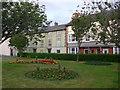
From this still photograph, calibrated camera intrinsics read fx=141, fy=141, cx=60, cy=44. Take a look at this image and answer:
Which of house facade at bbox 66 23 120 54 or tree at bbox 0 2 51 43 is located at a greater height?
tree at bbox 0 2 51 43

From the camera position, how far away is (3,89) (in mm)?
7738

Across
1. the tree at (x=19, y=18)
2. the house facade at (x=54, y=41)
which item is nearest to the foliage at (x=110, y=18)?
the tree at (x=19, y=18)

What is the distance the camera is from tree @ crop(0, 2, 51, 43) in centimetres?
1048

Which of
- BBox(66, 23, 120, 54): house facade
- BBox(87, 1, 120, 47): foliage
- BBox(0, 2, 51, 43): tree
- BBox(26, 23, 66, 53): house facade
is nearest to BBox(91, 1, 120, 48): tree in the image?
BBox(87, 1, 120, 47): foliage

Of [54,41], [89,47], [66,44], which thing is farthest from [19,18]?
[54,41]

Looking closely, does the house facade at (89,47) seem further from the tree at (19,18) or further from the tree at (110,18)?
the tree at (19,18)

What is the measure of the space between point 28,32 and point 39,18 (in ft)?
5.23

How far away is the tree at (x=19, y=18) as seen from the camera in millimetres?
10484

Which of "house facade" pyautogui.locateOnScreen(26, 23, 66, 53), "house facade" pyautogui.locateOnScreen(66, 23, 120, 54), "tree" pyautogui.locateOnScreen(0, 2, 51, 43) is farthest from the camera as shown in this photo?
"house facade" pyautogui.locateOnScreen(26, 23, 66, 53)

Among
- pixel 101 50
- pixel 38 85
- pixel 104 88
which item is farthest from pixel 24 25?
pixel 101 50

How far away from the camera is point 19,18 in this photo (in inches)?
433

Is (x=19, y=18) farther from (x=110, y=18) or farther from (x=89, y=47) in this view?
(x=89, y=47)

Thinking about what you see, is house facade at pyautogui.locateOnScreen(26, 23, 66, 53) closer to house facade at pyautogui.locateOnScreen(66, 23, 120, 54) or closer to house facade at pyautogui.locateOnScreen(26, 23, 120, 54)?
house facade at pyautogui.locateOnScreen(26, 23, 120, 54)

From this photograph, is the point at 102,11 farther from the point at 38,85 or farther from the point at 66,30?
the point at 66,30
